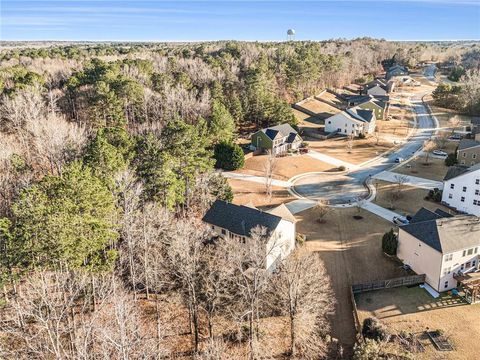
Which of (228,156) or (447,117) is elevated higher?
(447,117)

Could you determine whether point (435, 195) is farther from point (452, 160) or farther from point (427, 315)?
point (427, 315)

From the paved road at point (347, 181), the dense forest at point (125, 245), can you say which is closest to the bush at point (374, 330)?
the dense forest at point (125, 245)

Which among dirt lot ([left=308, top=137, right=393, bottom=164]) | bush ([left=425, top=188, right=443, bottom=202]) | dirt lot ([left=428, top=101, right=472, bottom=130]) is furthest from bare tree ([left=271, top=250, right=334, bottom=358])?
dirt lot ([left=428, top=101, right=472, bottom=130])

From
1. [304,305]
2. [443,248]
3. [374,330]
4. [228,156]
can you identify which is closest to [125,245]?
[304,305]

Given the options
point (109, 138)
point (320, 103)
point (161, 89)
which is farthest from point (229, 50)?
point (109, 138)

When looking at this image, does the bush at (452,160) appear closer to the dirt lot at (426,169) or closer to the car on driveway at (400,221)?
the dirt lot at (426,169)

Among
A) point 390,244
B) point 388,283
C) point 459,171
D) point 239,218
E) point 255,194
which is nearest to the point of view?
point 388,283
